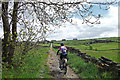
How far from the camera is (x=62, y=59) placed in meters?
11.1

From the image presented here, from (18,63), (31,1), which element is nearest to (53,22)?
(31,1)

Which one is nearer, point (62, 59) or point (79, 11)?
point (79, 11)

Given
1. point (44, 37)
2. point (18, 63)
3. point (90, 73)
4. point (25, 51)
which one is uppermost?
point (44, 37)

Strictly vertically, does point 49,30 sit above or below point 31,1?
below

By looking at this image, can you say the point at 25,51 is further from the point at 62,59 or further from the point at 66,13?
the point at 62,59

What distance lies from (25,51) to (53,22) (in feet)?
8.06

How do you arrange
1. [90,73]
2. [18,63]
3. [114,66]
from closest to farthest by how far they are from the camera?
[18,63], [114,66], [90,73]

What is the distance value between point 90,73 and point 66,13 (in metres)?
4.64

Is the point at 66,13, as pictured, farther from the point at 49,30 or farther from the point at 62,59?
the point at 62,59

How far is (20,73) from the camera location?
295 inches

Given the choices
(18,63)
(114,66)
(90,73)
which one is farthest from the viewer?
(90,73)

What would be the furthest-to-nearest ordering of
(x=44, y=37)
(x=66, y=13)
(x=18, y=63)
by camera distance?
(x=66, y=13) < (x=44, y=37) < (x=18, y=63)

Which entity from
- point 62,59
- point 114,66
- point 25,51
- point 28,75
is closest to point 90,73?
point 114,66

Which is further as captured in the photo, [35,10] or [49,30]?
[35,10]
